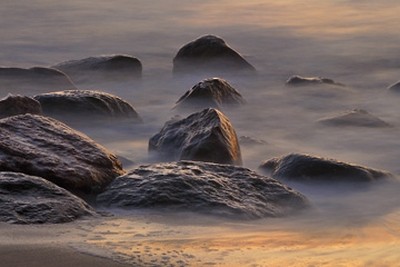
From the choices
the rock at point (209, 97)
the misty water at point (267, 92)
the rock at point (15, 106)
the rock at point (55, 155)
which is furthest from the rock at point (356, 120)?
the rock at point (55, 155)

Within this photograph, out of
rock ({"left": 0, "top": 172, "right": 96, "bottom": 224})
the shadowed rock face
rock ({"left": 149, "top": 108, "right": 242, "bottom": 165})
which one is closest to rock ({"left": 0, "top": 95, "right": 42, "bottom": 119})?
rock ({"left": 149, "top": 108, "right": 242, "bottom": 165})

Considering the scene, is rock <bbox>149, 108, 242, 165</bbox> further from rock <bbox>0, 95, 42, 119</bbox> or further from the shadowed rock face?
rock <bbox>0, 95, 42, 119</bbox>

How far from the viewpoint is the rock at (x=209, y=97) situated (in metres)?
7.25

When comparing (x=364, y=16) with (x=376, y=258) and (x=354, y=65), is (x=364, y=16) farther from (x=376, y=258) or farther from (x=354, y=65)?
(x=376, y=258)

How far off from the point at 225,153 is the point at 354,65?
4437 mm

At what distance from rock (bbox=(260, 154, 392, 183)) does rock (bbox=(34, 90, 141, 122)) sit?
175 centimetres

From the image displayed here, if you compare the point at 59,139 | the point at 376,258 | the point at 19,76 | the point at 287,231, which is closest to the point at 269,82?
the point at 19,76

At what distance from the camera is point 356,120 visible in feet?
23.4

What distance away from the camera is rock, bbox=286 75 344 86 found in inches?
336

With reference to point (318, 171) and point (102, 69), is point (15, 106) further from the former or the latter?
point (102, 69)

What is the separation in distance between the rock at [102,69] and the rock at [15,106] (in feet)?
7.08

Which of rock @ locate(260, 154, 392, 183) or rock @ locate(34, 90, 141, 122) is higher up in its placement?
rock @ locate(34, 90, 141, 122)

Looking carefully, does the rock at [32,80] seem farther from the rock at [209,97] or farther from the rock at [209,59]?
the rock at [209,59]

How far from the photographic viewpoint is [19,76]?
8445mm
